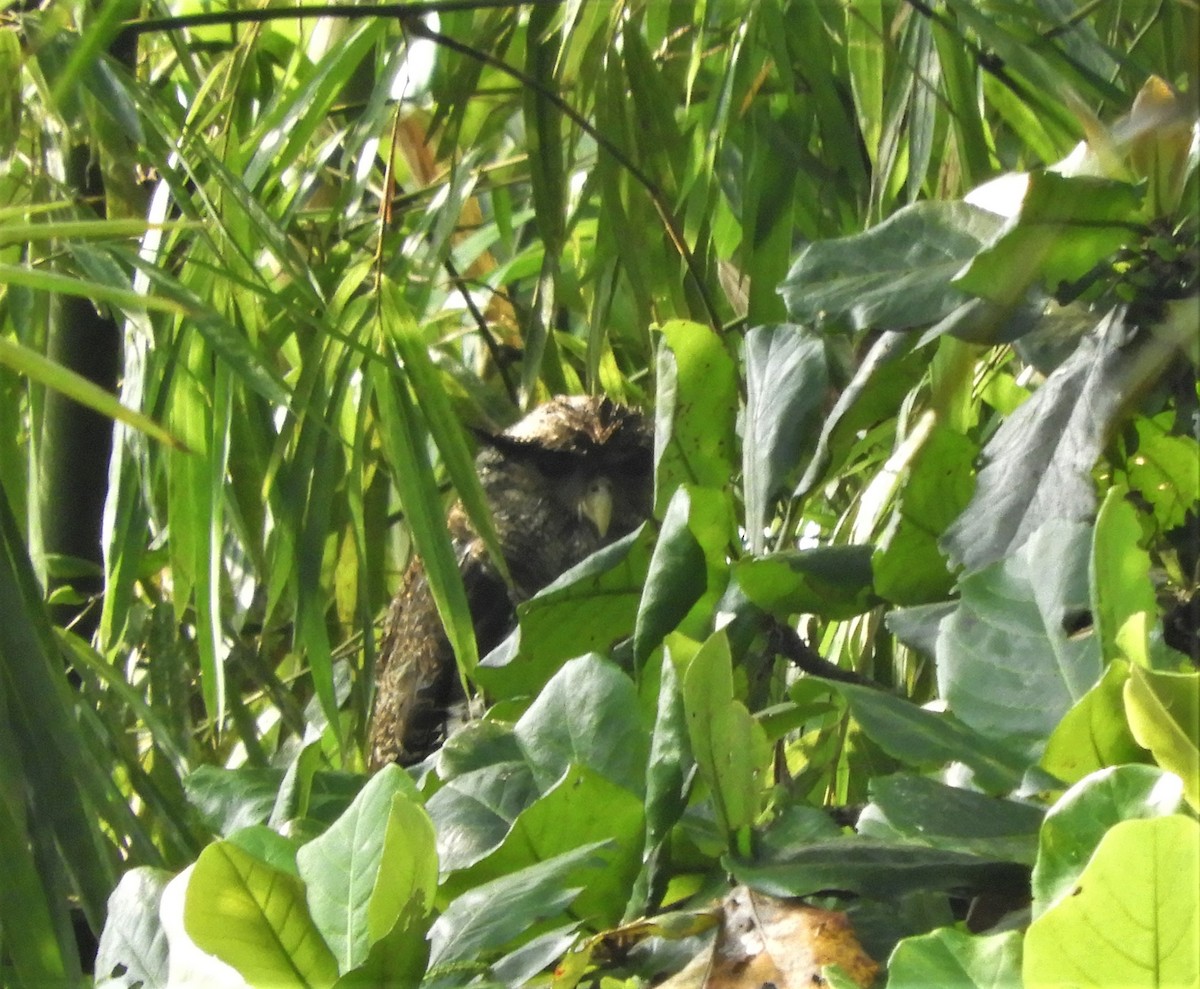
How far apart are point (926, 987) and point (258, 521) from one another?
3.46ft

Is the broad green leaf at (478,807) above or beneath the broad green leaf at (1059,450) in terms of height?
beneath

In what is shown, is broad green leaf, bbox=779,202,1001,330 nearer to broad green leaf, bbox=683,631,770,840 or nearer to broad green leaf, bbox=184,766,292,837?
broad green leaf, bbox=683,631,770,840

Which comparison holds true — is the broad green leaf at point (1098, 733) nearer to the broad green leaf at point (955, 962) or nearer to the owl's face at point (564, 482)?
the broad green leaf at point (955, 962)

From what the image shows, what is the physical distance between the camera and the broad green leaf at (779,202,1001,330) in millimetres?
404

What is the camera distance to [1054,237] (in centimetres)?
38

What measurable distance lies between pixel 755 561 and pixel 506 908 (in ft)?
0.46

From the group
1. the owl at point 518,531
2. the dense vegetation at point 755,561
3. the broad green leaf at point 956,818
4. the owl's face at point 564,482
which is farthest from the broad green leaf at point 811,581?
the owl's face at point 564,482

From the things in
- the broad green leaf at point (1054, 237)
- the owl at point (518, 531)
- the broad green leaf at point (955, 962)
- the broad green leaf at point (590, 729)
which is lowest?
the owl at point (518, 531)

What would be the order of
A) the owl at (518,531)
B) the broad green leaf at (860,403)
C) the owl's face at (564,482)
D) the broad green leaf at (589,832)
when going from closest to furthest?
1. the broad green leaf at (589,832)
2. the broad green leaf at (860,403)
3. the owl at (518,531)
4. the owl's face at (564,482)

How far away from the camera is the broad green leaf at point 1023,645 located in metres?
0.35

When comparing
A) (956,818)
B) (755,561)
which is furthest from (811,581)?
(956,818)

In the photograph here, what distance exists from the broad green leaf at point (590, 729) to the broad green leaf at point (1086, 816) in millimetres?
128

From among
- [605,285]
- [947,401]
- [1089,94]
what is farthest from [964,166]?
[947,401]

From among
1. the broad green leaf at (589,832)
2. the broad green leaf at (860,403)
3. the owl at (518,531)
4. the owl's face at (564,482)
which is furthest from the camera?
the owl's face at (564,482)
